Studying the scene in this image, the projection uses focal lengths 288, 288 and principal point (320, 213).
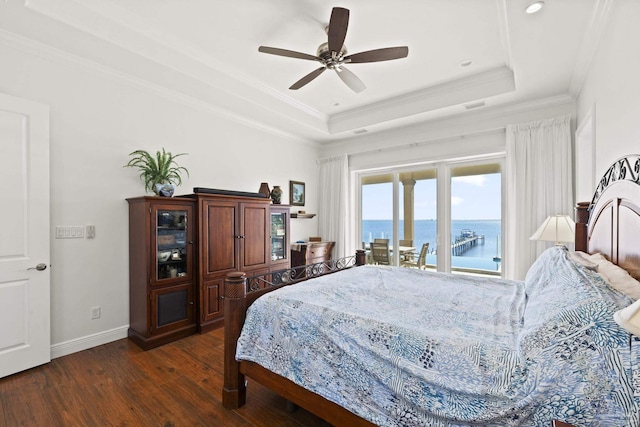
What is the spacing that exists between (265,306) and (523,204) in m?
3.61

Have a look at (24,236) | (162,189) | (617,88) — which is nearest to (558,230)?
(617,88)

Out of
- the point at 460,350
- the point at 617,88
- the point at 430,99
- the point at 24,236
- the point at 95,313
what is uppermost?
the point at 430,99

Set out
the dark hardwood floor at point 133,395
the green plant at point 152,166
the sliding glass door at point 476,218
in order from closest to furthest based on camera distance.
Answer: the dark hardwood floor at point 133,395
the green plant at point 152,166
the sliding glass door at point 476,218

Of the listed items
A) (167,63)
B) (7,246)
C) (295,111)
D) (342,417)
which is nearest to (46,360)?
(7,246)

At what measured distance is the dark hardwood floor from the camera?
6.03ft

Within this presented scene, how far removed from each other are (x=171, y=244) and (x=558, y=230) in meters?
4.00

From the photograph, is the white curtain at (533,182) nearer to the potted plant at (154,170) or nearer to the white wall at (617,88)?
the white wall at (617,88)

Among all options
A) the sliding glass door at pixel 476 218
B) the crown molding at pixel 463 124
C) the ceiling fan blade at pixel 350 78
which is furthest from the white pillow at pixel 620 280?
the crown molding at pixel 463 124

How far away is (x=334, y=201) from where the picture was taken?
5527 mm

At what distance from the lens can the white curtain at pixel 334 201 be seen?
5402mm

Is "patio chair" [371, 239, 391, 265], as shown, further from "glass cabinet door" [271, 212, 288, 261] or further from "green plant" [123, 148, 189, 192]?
"green plant" [123, 148, 189, 192]

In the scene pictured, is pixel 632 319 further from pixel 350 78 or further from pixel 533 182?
pixel 533 182

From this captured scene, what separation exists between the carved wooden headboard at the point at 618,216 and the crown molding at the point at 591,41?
1.10m

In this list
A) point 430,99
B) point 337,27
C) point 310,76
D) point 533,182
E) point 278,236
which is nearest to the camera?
point 337,27
